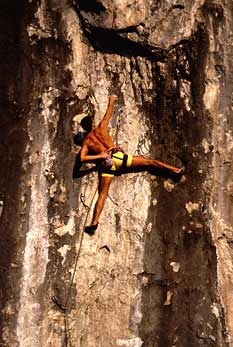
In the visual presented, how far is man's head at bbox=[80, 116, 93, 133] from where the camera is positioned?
670 cm

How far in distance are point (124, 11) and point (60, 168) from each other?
1590mm

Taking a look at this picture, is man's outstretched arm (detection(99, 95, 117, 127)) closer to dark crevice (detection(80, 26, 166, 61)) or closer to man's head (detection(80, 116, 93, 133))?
man's head (detection(80, 116, 93, 133))

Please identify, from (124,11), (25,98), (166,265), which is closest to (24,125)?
(25,98)

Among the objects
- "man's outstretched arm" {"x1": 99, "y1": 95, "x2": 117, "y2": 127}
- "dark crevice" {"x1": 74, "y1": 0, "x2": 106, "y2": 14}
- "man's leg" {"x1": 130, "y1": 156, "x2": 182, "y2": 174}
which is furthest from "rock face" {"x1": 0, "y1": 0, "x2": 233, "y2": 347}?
"man's outstretched arm" {"x1": 99, "y1": 95, "x2": 117, "y2": 127}

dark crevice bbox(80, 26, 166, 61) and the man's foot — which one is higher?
dark crevice bbox(80, 26, 166, 61)

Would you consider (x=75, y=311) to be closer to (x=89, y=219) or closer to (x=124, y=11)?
(x=89, y=219)

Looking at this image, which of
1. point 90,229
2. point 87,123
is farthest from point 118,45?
point 90,229

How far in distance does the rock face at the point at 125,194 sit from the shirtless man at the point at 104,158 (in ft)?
0.41

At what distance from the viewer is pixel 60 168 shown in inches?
265

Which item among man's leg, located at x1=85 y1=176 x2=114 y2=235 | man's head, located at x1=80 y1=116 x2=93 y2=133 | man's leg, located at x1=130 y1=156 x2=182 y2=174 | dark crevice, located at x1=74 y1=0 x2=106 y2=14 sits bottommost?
man's leg, located at x1=85 y1=176 x2=114 y2=235

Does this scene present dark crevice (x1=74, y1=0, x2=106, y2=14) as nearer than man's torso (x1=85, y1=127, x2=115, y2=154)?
No

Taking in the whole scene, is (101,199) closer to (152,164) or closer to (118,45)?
(152,164)

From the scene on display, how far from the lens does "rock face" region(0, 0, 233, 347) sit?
6607mm

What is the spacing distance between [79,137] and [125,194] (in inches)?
27.3
